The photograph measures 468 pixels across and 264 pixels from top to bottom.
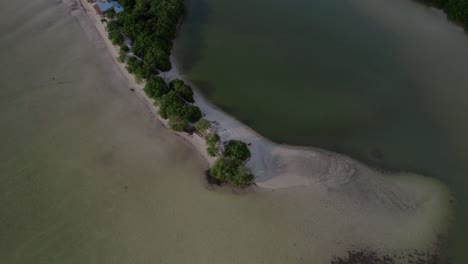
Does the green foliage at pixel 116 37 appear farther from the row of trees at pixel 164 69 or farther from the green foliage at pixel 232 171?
the green foliage at pixel 232 171

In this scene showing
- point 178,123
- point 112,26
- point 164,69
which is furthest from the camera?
point 112,26

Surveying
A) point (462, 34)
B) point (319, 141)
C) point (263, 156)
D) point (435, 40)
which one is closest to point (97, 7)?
point (263, 156)

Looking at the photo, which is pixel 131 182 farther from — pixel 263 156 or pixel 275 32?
pixel 275 32

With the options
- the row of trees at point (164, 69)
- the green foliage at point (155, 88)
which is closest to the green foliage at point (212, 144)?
the row of trees at point (164, 69)

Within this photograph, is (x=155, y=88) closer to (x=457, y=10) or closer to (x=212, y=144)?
(x=212, y=144)

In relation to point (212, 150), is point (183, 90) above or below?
above

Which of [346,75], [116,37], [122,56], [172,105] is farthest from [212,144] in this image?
[346,75]
